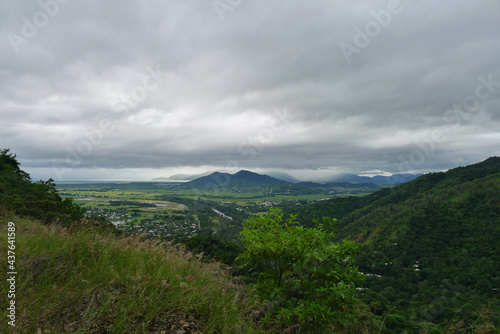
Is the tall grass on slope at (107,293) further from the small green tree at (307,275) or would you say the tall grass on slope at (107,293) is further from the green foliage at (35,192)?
the green foliage at (35,192)

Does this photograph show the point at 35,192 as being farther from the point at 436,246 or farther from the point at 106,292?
the point at 436,246

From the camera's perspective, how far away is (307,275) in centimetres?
375

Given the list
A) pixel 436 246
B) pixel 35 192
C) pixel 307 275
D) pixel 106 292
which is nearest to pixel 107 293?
pixel 106 292

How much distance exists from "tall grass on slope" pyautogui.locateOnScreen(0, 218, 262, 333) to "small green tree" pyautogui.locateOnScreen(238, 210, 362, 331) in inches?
24.8

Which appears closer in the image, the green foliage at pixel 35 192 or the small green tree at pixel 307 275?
the small green tree at pixel 307 275

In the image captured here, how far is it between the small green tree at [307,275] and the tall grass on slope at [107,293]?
2.07ft

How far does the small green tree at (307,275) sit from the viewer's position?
3277 millimetres

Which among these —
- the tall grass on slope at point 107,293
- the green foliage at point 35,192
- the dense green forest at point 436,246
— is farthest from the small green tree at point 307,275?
the dense green forest at point 436,246

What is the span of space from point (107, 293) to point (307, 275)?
10.0 ft

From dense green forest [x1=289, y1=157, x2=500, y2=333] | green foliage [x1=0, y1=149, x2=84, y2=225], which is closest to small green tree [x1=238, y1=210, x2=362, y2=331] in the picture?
green foliage [x1=0, y1=149, x2=84, y2=225]

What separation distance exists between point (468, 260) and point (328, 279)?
79.4 meters

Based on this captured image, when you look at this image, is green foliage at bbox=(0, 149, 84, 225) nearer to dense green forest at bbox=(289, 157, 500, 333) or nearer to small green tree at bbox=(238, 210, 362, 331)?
small green tree at bbox=(238, 210, 362, 331)

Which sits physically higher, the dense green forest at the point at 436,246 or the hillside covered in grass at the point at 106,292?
the hillside covered in grass at the point at 106,292

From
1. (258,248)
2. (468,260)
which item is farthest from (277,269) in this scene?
(468,260)
